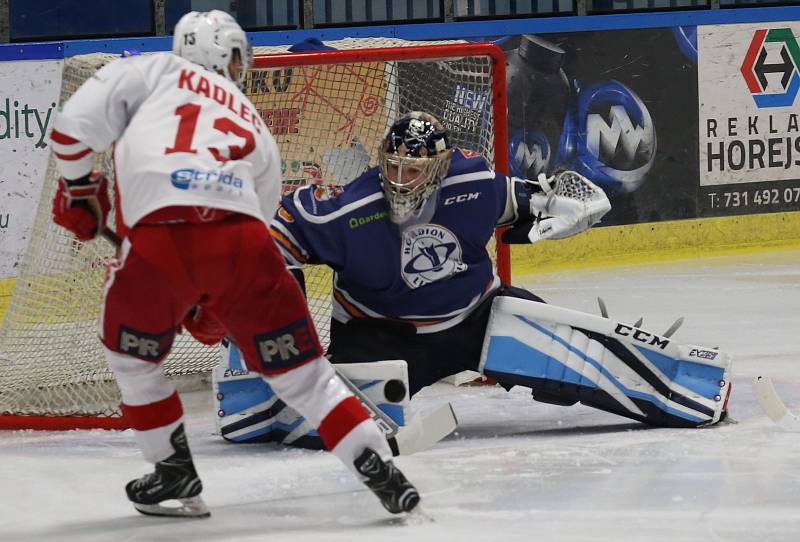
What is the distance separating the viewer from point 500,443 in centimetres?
350

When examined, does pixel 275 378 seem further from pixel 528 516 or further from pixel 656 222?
pixel 656 222

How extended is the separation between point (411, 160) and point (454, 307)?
450 millimetres

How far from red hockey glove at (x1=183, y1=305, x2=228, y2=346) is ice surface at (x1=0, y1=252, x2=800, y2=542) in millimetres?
350

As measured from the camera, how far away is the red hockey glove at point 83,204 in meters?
2.68

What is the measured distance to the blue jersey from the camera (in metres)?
3.47

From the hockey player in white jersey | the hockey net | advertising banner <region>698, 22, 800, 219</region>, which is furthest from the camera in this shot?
advertising banner <region>698, 22, 800, 219</region>

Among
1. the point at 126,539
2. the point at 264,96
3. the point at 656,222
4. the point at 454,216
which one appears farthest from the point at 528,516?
the point at 656,222

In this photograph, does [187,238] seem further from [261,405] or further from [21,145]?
[21,145]

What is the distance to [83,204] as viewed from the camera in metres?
2.70

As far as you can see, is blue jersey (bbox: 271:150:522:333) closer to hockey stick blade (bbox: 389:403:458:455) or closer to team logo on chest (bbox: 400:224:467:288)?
team logo on chest (bbox: 400:224:467:288)

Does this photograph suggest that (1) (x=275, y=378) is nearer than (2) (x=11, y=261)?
Yes

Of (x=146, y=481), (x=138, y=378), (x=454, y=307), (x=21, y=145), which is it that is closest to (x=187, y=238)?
(x=138, y=378)

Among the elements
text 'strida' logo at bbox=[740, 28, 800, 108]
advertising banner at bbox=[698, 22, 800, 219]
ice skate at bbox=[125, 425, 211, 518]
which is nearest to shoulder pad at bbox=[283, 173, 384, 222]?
ice skate at bbox=[125, 425, 211, 518]

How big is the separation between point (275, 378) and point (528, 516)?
0.56m
